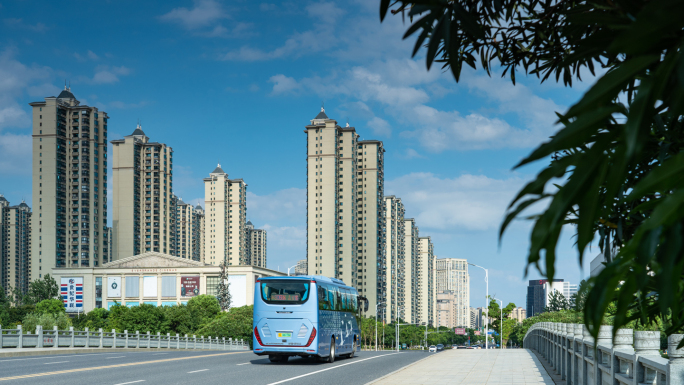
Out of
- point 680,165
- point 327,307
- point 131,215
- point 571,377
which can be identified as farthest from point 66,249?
point 680,165

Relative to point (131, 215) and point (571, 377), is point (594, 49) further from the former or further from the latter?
point (131, 215)

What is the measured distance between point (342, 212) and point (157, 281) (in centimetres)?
4507

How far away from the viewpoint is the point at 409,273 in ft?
625

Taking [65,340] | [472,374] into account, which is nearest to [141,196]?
[65,340]

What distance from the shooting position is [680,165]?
1111 millimetres

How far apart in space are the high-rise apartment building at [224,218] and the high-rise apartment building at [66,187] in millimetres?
45455

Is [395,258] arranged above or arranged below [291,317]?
below

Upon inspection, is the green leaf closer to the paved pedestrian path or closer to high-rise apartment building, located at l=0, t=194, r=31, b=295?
the paved pedestrian path

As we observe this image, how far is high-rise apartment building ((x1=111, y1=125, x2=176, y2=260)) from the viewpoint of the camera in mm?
154625

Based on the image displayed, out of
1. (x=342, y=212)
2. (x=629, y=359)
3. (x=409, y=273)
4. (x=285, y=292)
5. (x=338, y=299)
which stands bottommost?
(x=409, y=273)

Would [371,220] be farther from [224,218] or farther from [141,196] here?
[141,196]

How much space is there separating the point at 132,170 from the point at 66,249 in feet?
91.3

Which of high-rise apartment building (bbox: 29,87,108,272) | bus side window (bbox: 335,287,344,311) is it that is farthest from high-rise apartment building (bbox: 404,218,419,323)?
bus side window (bbox: 335,287,344,311)

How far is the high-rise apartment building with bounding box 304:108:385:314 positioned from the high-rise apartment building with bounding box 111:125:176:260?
45.8m
